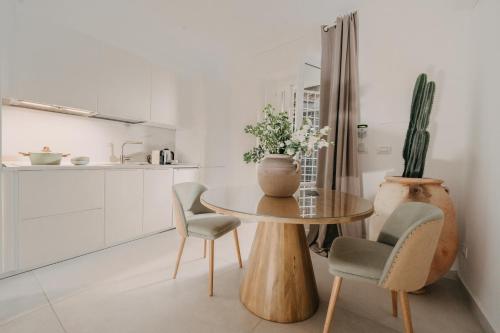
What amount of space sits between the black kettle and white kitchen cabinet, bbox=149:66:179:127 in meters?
0.42

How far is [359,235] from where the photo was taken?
2.47 meters

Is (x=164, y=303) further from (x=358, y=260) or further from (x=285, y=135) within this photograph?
(x=285, y=135)

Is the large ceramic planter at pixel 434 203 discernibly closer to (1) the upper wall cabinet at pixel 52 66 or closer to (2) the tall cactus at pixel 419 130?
(2) the tall cactus at pixel 419 130

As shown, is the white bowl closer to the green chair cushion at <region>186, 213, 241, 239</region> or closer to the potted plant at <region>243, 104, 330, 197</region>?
the green chair cushion at <region>186, 213, 241, 239</region>

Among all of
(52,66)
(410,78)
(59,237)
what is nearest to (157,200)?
(59,237)

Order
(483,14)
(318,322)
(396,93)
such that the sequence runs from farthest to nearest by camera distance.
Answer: (396,93), (483,14), (318,322)

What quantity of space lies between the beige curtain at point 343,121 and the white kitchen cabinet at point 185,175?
202 cm

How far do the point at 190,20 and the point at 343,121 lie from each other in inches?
92.0

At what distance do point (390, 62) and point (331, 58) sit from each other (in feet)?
2.13

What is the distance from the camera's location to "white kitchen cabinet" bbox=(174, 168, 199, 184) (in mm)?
3400

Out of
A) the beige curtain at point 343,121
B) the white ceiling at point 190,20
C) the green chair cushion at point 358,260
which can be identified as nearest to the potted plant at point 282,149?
the green chair cushion at point 358,260

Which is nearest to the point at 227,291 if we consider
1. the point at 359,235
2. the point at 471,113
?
the point at 359,235

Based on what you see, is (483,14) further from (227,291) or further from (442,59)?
(227,291)

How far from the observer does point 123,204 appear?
275 cm
